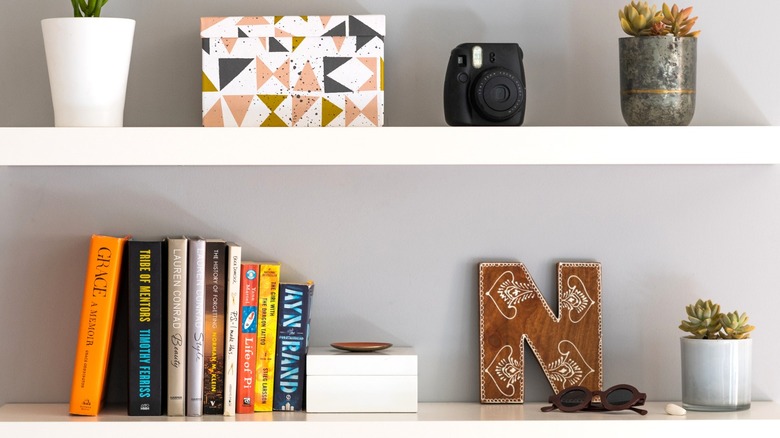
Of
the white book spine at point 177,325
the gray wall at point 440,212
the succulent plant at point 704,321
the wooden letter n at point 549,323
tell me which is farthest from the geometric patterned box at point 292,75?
the succulent plant at point 704,321

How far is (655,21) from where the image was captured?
1273 millimetres

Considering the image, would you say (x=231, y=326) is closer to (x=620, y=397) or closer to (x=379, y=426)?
(x=379, y=426)

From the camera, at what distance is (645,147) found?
1.22 meters

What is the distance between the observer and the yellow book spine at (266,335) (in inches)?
51.3

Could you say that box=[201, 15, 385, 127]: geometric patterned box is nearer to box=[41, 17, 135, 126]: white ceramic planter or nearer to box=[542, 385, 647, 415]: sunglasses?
box=[41, 17, 135, 126]: white ceramic planter

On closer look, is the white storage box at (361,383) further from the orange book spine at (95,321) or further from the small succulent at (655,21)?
the small succulent at (655,21)

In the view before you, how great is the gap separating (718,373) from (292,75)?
719 millimetres

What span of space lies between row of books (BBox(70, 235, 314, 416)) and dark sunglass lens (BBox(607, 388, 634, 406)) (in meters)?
0.43

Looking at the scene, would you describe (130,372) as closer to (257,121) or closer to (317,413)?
(317,413)

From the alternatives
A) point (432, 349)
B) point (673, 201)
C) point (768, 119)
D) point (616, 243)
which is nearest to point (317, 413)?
point (432, 349)

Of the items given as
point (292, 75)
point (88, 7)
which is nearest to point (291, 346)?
point (292, 75)

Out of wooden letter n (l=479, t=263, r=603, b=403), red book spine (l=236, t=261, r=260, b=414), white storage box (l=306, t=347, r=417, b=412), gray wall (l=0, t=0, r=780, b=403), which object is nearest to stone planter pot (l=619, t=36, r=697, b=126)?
gray wall (l=0, t=0, r=780, b=403)

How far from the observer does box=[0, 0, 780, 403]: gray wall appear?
139 centimetres

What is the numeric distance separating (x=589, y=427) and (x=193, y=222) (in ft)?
2.08
